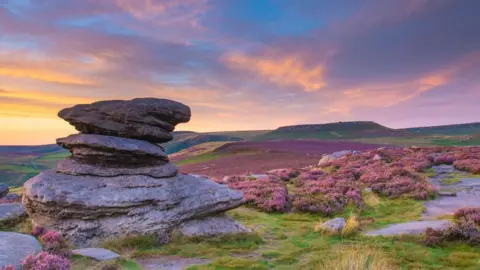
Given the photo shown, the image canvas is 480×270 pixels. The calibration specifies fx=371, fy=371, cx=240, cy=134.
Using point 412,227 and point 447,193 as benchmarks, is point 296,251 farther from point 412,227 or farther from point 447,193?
point 447,193

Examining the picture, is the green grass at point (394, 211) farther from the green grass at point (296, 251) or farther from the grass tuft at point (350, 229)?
the grass tuft at point (350, 229)

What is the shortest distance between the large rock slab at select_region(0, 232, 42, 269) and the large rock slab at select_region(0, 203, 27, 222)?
24.8 ft

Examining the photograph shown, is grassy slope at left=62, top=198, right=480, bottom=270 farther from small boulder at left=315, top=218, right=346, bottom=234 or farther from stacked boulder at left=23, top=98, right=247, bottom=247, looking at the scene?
stacked boulder at left=23, top=98, right=247, bottom=247

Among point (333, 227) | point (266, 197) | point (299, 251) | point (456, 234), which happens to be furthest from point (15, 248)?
point (266, 197)

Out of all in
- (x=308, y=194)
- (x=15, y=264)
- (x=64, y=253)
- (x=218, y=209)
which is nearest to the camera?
(x=15, y=264)

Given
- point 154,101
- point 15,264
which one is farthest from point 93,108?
point 15,264

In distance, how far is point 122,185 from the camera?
53.3 ft

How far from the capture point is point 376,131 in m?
188

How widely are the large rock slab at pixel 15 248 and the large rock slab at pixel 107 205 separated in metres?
3.74

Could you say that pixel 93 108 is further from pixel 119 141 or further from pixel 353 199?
pixel 353 199

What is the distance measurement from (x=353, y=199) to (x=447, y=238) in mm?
9272

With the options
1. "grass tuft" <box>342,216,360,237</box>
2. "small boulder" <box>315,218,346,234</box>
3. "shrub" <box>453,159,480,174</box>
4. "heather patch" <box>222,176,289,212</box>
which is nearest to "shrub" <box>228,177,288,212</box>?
"heather patch" <box>222,176,289,212</box>

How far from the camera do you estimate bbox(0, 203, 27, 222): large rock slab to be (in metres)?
17.8

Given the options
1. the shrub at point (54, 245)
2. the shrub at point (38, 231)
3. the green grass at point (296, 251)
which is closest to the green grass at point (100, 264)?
the green grass at point (296, 251)
